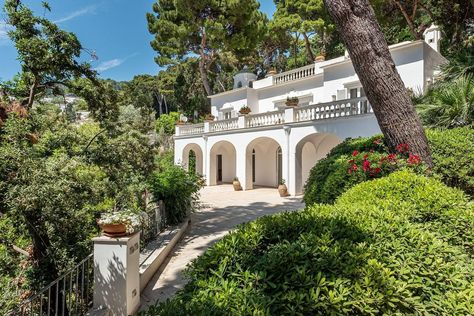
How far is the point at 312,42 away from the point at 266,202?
21305mm

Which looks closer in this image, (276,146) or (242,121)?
(242,121)

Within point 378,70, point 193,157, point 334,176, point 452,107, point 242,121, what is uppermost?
point 242,121

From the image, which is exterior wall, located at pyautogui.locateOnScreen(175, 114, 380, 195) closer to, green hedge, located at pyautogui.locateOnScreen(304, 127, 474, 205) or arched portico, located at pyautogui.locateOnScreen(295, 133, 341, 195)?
arched portico, located at pyautogui.locateOnScreen(295, 133, 341, 195)

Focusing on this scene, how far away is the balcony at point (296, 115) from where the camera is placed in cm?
1259

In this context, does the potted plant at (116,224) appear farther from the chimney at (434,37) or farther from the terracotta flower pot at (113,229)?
the chimney at (434,37)

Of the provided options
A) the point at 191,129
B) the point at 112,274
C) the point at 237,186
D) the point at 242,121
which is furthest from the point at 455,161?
the point at 191,129

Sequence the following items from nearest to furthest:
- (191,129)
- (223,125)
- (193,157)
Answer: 1. (223,125)
2. (191,129)
3. (193,157)

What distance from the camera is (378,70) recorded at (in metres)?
5.42

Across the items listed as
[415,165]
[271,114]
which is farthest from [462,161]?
[271,114]

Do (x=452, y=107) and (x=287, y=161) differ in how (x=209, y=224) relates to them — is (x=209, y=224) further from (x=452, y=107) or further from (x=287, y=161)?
(x=452, y=107)

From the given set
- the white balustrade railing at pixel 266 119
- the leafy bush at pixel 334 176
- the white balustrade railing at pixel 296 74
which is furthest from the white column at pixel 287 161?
the leafy bush at pixel 334 176

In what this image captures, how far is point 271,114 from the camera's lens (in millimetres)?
16297

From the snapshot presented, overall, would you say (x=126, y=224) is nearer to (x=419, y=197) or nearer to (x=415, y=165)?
(x=419, y=197)

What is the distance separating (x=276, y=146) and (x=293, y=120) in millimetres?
5409
